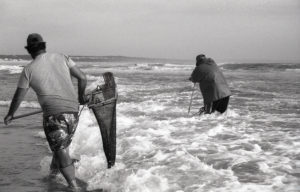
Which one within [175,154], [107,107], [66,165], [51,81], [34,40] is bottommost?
[175,154]

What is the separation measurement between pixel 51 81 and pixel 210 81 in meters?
5.67

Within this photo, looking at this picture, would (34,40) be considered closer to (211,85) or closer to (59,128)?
(59,128)

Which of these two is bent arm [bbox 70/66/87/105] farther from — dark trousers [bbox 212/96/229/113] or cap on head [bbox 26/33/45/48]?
dark trousers [bbox 212/96/229/113]

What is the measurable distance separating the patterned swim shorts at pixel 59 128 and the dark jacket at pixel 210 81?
5.35 m

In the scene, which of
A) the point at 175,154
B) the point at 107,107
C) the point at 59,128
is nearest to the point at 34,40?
the point at 59,128

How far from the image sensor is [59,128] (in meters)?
5.13

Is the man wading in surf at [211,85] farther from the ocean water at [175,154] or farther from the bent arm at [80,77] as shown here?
the bent arm at [80,77]

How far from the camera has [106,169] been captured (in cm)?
601

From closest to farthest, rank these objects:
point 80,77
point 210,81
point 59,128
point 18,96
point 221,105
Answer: point 18,96
point 59,128
point 80,77
point 210,81
point 221,105

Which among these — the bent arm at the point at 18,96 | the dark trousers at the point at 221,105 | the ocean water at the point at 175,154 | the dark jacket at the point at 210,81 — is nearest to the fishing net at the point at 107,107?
the ocean water at the point at 175,154

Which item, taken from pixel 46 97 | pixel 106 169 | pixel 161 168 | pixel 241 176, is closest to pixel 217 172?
pixel 241 176

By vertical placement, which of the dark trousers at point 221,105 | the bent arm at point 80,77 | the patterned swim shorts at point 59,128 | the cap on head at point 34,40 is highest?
the cap on head at point 34,40

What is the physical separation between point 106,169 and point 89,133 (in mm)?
2860

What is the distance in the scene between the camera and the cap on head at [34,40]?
5.00 m
